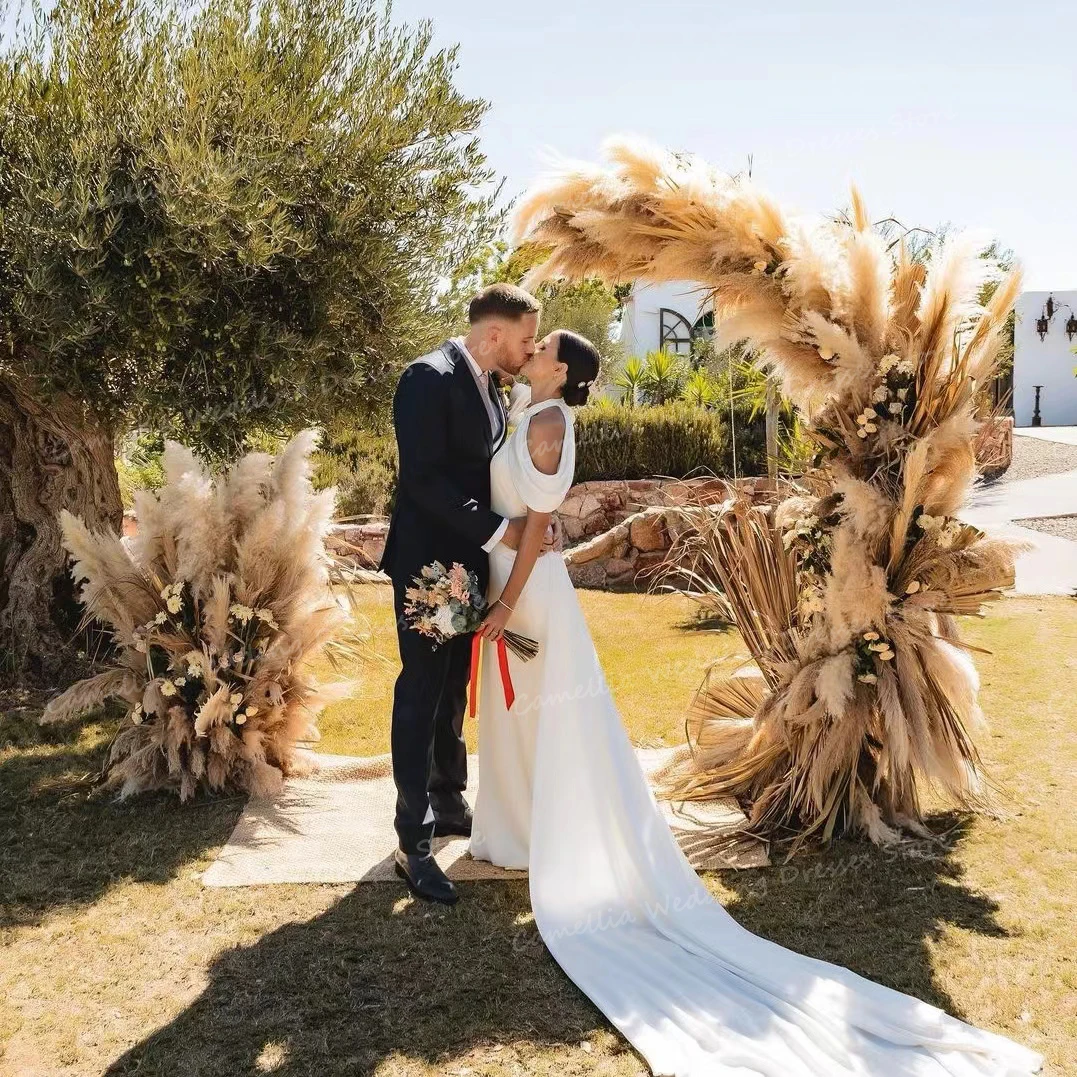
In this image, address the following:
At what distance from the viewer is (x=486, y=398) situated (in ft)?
13.4

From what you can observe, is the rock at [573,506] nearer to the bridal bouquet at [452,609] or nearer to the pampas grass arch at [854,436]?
the pampas grass arch at [854,436]

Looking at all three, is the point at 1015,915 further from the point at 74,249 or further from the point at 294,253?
the point at 74,249

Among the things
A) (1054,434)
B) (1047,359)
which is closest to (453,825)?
(1054,434)

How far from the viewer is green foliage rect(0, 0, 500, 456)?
17.5 feet

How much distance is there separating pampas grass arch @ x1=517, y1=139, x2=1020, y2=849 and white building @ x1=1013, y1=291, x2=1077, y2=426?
948 inches

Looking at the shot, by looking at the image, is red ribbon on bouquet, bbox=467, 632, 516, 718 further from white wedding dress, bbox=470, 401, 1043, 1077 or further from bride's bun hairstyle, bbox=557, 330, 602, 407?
bride's bun hairstyle, bbox=557, 330, 602, 407

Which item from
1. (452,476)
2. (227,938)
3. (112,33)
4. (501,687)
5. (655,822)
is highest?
(112,33)

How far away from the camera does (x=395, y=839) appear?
438 cm

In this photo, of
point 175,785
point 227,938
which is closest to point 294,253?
point 175,785

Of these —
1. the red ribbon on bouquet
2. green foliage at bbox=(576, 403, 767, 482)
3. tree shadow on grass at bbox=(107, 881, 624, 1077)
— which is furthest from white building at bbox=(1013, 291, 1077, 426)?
tree shadow on grass at bbox=(107, 881, 624, 1077)

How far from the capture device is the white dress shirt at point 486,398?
3.99 m

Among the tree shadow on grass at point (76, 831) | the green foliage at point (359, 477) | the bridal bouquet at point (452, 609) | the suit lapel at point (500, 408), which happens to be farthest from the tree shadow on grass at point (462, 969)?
the green foliage at point (359, 477)

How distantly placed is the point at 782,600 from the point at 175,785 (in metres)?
2.84

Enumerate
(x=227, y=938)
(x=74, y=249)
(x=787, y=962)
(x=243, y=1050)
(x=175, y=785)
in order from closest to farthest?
1. (x=243, y=1050)
2. (x=787, y=962)
3. (x=227, y=938)
4. (x=175, y=785)
5. (x=74, y=249)
